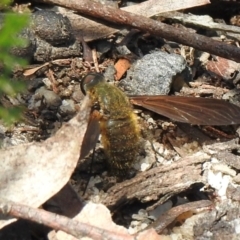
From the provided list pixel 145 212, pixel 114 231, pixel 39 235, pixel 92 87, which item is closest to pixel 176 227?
pixel 145 212

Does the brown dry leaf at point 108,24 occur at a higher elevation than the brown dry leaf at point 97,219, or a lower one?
higher

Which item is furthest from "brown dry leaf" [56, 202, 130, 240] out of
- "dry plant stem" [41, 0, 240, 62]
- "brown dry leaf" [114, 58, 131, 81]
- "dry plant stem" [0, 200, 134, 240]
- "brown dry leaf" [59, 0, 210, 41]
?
"brown dry leaf" [59, 0, 210, 41]

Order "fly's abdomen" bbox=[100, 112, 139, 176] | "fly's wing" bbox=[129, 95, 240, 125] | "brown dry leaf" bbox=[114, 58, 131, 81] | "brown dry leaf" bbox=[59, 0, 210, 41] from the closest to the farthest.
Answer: "fly's abdomen" bbox=[100, 112, 139, 176], "fly's wing" bbox=[129, 95, 240, 125], "brown dry leaf" bbox=[114, 58, 131, 81], "brown dry leaf" bbox=[59, 0, 210, 41]

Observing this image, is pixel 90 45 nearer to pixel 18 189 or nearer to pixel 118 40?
pixel 118 40

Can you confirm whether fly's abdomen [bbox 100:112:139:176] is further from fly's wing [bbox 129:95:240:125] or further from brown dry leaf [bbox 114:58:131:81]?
brown dry leaf [bbox 114:58:131:81]

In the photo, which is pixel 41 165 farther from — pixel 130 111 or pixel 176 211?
pixel 130 111

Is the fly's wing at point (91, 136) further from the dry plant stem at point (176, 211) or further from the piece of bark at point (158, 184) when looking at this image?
the dry plant stem at point (176, 211)

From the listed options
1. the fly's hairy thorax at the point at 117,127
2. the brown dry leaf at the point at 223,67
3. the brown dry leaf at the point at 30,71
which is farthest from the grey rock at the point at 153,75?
the brown dry leaf at the point at 30,71

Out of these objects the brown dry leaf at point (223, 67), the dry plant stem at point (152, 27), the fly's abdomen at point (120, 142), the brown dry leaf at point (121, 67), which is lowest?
the fly's abdomen at point (120, 142)
